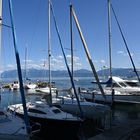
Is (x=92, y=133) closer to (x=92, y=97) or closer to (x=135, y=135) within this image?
(x=135, y=135)

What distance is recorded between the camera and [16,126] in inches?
572

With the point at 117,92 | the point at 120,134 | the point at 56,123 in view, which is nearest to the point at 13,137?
the point at 120,134

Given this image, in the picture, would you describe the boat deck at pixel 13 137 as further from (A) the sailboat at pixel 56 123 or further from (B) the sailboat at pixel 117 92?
(B) the sailboat at pixel 117 92

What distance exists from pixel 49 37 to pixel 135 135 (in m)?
21.8

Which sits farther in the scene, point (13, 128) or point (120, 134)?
point (120, 134)

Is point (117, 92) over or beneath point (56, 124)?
over

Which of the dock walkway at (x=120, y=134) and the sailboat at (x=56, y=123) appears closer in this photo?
the dock walkway at (x=120, y=134)

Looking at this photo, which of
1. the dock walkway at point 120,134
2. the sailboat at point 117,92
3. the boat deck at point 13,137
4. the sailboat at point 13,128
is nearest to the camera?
the boat deck at point 13,137

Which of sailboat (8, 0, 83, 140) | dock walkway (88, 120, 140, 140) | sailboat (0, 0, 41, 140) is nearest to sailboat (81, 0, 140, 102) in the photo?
sailboat (8, 0, 83, 140)

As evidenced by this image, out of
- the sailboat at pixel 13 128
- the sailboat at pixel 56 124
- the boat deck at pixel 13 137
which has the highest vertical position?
the sailboat at pixel 13 128

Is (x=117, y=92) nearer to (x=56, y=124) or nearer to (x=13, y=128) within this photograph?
(x=56, y=124)

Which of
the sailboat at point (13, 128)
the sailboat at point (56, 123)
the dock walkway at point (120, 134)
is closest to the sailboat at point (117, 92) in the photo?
the sailboat at point (56, 123)

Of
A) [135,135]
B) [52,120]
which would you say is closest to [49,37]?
[52,120]

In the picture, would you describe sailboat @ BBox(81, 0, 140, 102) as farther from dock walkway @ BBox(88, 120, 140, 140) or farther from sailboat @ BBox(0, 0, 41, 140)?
sailboat @ BBox(0, 0, 41, 140)
